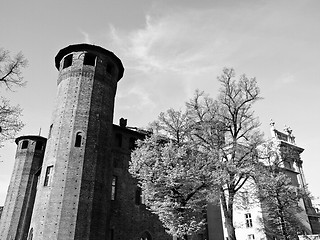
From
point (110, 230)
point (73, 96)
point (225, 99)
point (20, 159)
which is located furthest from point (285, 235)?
point (20, 159)

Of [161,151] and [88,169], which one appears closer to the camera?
[161,151]

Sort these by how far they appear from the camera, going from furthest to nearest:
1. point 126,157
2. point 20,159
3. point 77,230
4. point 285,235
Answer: point 20,159 < point 126,157 < point 285,235 < point 77,230

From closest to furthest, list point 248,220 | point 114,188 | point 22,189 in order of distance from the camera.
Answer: point 114,188 < point 22,189 < point 248,220

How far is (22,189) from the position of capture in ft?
100

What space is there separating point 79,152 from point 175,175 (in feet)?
25.3

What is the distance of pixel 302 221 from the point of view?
33.0 metres

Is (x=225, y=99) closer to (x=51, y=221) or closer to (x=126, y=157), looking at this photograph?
(x=126, y=157)

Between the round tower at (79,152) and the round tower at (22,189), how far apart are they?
9.76m

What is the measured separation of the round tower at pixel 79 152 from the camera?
18.3m

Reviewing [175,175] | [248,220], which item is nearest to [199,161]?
[175,175]

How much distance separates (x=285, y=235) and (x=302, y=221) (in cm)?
1160

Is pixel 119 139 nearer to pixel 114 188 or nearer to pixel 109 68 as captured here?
pixel 114 188

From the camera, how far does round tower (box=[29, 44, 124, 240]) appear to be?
18.3 meters

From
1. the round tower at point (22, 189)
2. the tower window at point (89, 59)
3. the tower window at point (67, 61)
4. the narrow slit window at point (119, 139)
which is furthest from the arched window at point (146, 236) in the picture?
the tower window at point (67, 61)
